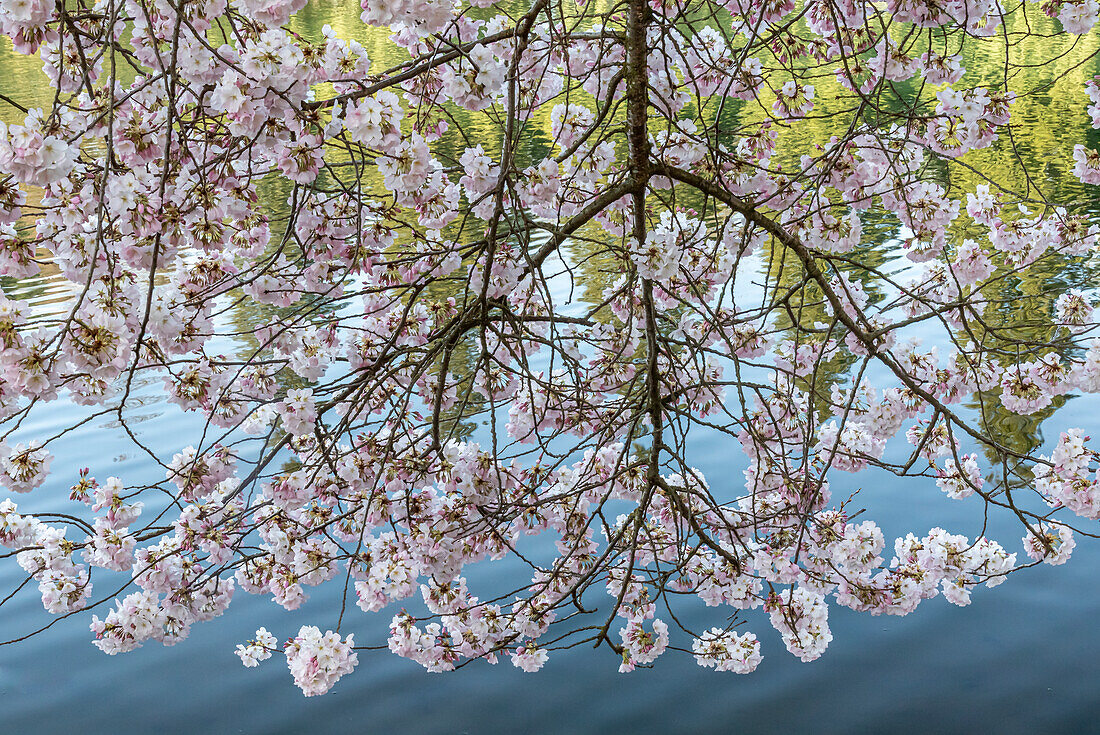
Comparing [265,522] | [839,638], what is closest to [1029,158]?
[839,638]

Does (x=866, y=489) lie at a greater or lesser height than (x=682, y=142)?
lesser

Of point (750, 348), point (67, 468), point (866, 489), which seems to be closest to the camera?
point (750, 348)

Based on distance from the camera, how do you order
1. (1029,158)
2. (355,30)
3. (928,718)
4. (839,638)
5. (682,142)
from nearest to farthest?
(682,142) < (928,718) < (839,638) < (1029,158) < (355,30)

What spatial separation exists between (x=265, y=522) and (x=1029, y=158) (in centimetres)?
1540

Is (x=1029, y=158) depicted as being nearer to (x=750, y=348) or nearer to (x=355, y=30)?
(x=750, y=348)

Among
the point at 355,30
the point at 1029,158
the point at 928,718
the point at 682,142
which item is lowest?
the point at 928,718

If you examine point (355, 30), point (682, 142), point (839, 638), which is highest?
point (355, 30)

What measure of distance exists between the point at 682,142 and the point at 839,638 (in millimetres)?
2682

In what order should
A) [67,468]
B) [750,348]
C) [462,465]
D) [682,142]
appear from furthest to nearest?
[67,468] → [750,348] → [682,142] → [462,465]

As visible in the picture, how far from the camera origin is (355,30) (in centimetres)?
3409

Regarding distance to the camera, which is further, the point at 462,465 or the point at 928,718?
the point at 928,718

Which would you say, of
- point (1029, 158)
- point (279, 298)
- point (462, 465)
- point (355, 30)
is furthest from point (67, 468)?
point (355, 30)

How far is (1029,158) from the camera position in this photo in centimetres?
1547

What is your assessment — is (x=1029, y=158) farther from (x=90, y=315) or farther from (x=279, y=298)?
(x=90, y=315)
